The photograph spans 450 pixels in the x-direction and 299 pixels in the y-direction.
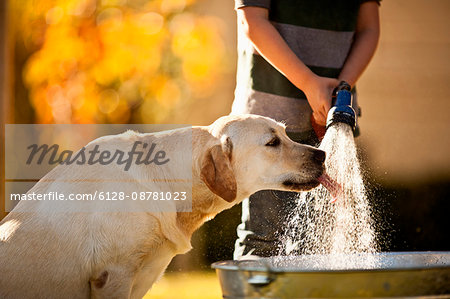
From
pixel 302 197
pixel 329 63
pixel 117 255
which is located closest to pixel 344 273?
pixel 117 255

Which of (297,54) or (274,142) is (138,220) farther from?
(297,54)

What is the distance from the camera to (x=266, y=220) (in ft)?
9.32

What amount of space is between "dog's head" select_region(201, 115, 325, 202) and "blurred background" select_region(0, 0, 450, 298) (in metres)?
2.13

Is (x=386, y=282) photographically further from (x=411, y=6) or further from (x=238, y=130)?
(x=411, y=6)

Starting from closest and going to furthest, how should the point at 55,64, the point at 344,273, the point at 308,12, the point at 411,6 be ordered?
the point at 344,273 < the point at 308,12 < the point at 55,64 < the point at 411,6

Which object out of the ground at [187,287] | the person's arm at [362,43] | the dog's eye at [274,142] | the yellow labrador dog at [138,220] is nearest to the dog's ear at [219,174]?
the yellow labrador dog at [138,220]

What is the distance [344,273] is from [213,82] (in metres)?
4.04

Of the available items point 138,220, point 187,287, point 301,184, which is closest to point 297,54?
point 301,184

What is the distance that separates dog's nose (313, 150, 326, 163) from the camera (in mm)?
2562

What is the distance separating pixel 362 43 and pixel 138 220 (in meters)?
1.40

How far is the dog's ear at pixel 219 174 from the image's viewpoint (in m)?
2.40

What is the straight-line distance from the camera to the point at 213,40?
5191 mm

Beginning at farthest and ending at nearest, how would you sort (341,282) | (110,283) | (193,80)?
(193,80) < (110,283) < (341,282)

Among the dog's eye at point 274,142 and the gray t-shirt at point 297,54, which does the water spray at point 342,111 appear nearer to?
the dog's eye at point 274,142
